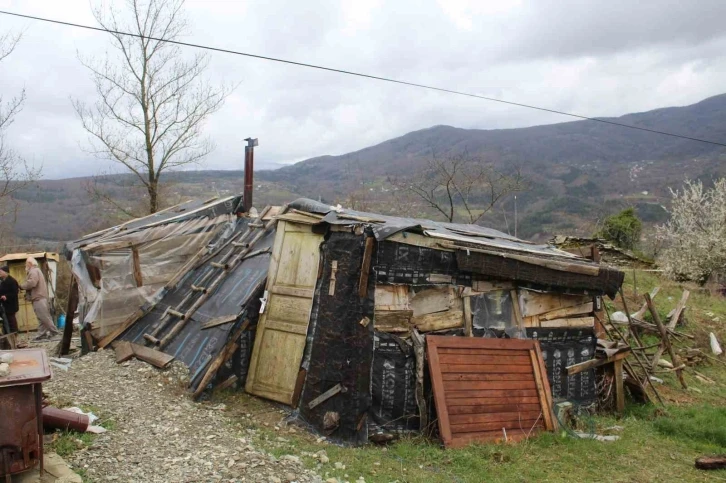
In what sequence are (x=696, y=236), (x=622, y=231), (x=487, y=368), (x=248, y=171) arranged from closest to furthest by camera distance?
(x=487, y=368) → (x=248, y=171) → (x=696, y=236) → (x=622, y=231)

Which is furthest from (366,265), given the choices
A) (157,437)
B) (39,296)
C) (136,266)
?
(39,296)

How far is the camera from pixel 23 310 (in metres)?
12.0

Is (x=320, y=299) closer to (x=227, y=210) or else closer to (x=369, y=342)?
(x=369, y=342)

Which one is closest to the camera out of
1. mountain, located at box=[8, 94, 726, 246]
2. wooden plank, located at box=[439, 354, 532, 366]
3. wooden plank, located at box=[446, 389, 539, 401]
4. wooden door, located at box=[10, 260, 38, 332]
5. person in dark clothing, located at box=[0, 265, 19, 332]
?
wooden plank, located at box=[446, 389, 539, 401]

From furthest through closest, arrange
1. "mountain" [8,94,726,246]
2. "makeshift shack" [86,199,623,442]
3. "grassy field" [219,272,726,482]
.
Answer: "mountain" [8,94,726,246]
"makeshift shack" [86,199,623,442]
"grassy field" [219,272,726,482]

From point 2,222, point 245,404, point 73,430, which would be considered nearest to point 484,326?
point 245,404

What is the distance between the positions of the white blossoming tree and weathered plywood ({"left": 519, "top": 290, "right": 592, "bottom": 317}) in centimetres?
1814

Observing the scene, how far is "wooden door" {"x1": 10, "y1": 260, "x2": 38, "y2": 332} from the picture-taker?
11.9 m

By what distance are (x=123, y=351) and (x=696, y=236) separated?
26.0 meters

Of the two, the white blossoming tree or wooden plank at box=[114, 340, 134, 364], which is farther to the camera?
the white blossoming tree

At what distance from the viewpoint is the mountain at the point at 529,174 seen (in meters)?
33.6

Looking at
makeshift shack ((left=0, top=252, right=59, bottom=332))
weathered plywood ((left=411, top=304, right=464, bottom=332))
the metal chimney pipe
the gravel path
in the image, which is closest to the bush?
the metal chimney pipe

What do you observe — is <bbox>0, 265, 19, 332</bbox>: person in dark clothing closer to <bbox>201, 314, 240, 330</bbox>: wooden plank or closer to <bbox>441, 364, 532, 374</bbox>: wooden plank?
<bbox>201, 314, 240, 330</bbox>: wooden plank

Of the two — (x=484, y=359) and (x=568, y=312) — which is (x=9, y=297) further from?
(x=568, y=312)
